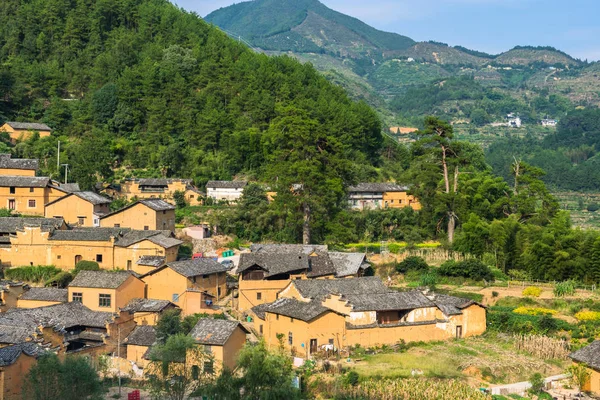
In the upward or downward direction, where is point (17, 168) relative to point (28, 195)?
upward

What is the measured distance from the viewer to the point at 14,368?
23406 mm

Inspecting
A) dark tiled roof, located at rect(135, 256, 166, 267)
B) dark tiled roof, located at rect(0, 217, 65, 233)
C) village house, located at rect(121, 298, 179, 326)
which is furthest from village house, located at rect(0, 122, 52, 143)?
village house, located at rect(121, 298, 179, 326)

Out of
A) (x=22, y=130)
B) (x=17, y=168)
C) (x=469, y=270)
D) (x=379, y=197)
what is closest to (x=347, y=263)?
(x=469, y=270)

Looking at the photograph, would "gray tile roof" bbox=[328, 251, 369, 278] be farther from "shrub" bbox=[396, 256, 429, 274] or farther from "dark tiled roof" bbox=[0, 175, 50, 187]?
"dark tiled roof" bbox=[0, 175, 50, 187]

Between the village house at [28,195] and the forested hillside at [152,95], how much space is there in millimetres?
3629

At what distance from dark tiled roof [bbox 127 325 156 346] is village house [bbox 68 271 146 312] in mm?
2671

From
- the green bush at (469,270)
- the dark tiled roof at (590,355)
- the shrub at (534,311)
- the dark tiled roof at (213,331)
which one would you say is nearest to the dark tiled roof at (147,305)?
the dark tiled roof at (213,331)

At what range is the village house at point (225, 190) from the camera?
47844 mm

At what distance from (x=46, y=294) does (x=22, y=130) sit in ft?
81.5

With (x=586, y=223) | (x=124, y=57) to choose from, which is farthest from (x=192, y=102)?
(x=586, y=223)

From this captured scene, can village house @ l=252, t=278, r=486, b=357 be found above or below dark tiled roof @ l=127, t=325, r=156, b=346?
above

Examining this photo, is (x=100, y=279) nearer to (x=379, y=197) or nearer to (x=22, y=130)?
(x=379, y=197)

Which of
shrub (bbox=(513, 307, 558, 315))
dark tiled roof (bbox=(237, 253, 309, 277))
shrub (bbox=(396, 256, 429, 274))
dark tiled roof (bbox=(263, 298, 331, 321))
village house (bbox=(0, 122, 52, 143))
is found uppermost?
village house (bbox=(0, 122, 52, 143))

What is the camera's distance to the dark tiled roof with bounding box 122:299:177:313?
3073 centimetres
